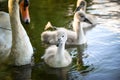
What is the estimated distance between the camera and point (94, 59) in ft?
26.8

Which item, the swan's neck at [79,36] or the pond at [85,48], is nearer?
the pond at [85,48]

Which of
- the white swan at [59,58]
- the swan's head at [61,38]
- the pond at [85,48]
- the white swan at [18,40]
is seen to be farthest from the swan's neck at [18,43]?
the swan's head at [61,38]

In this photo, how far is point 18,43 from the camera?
7770 mm

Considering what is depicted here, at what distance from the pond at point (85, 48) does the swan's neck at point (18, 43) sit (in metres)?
0.17

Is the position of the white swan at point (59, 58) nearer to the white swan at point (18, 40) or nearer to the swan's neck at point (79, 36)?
the white swan at point (18, 40)

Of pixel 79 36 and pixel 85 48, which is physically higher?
pixel 79 36

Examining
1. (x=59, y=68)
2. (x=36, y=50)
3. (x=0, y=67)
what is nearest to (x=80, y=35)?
(x=36, y=50)

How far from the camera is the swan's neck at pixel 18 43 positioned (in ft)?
25.4

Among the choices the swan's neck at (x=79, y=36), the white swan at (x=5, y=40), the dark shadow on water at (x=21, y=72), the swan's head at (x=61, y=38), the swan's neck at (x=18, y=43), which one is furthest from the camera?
the swan's neck at (x=79, y=36)

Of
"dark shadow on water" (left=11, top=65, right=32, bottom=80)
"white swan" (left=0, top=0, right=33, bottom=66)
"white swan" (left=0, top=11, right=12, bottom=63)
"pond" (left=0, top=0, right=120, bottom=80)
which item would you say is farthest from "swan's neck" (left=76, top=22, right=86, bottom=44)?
"dark shadow on water" (left=11, top=65, right=32, bottom=80)

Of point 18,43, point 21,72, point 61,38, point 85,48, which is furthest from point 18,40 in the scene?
point 85,48

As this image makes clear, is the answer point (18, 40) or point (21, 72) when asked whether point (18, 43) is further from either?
point (21, 72)

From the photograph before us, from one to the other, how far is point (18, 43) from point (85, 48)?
1902 millimetres

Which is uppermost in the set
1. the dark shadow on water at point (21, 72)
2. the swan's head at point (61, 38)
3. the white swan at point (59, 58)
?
the swan's head at point (61, 38)
